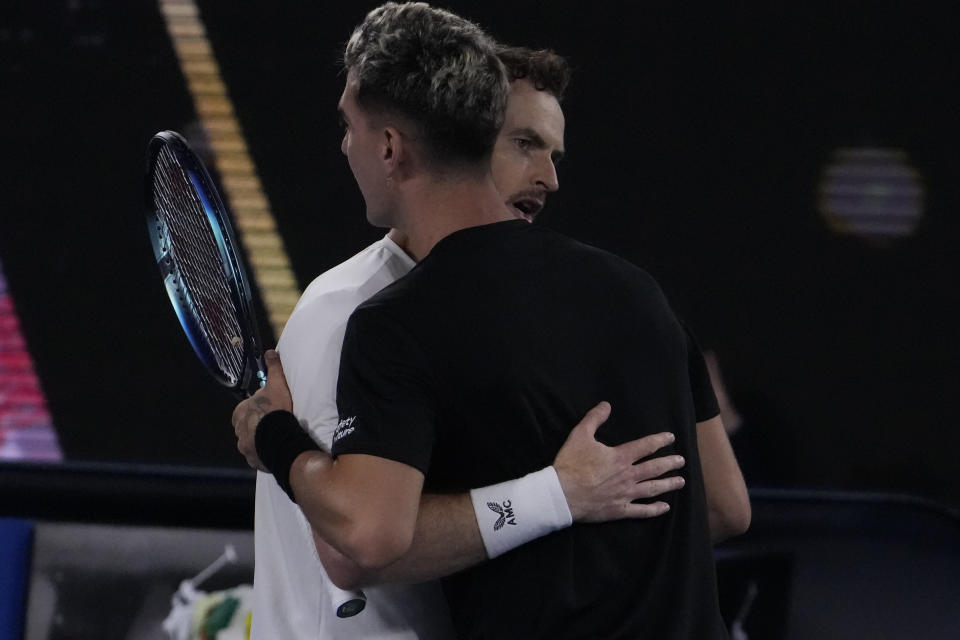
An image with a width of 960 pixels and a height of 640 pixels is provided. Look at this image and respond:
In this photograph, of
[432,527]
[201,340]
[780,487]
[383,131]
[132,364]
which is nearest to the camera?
[432,527]

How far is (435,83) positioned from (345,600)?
25.5 inches

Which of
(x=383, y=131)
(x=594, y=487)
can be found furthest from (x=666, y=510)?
(x=383, y=131)

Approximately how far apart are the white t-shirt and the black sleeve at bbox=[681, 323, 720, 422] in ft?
1.37

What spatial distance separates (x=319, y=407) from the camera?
157 centimetres

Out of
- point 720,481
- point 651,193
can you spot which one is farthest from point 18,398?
point 720,481

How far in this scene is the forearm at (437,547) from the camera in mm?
1437

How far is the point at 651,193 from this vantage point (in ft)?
12.2

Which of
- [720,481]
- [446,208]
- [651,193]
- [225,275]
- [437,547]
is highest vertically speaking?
[446,208]

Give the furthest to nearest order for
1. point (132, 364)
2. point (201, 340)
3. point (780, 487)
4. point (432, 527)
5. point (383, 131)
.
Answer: point (132, 364)
point (780, 487)
point (201, 340)
point (383, 131)
point (432, 527)

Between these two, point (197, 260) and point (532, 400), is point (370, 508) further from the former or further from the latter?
point (197, 260)

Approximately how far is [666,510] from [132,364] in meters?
→ 2.70

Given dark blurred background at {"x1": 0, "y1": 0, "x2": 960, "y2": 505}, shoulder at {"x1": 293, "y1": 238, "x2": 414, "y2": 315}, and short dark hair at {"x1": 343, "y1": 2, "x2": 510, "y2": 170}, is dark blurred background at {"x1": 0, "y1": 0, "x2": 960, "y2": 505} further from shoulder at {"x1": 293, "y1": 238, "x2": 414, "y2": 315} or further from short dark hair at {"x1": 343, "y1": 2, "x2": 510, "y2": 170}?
short dark hair at {"x1": 343, "y1": 2, "x2": 510, "y2": 170}

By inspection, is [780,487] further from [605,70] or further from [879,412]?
[605,70]

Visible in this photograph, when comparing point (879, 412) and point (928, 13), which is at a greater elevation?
point (928, 13)
